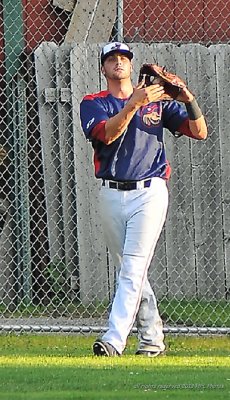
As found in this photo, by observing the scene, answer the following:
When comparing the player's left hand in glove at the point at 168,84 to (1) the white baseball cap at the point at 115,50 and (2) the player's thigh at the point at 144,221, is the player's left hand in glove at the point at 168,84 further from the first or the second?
(2) the player's thigh at the point at 144,221

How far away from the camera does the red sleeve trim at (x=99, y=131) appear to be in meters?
6.51

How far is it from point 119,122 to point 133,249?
2.41 feet

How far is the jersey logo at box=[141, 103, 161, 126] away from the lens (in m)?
6.73

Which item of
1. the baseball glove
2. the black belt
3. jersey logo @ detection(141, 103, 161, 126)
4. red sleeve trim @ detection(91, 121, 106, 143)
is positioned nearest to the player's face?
the baseball glove

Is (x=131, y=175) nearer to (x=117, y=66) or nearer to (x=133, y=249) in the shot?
(x=133, y=249)

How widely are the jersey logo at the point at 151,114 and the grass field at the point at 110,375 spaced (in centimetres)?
137

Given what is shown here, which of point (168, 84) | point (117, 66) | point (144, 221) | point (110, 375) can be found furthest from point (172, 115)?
point (110, 375)

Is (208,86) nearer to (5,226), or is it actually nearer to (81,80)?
(81,80)

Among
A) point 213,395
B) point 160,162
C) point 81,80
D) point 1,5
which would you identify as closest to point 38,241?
point 81,80

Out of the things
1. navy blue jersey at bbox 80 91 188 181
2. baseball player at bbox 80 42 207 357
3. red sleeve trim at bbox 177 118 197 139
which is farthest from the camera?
red sleeve trim at bbox 177 118 197 139

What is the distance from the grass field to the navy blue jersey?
1.07 metres

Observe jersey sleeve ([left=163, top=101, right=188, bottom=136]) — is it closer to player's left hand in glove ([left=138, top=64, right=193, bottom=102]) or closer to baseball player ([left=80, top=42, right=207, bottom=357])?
baseball player ([left=80, top=42, right=207, bottom=357])

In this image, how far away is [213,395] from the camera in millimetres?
4914

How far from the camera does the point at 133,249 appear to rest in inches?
258
